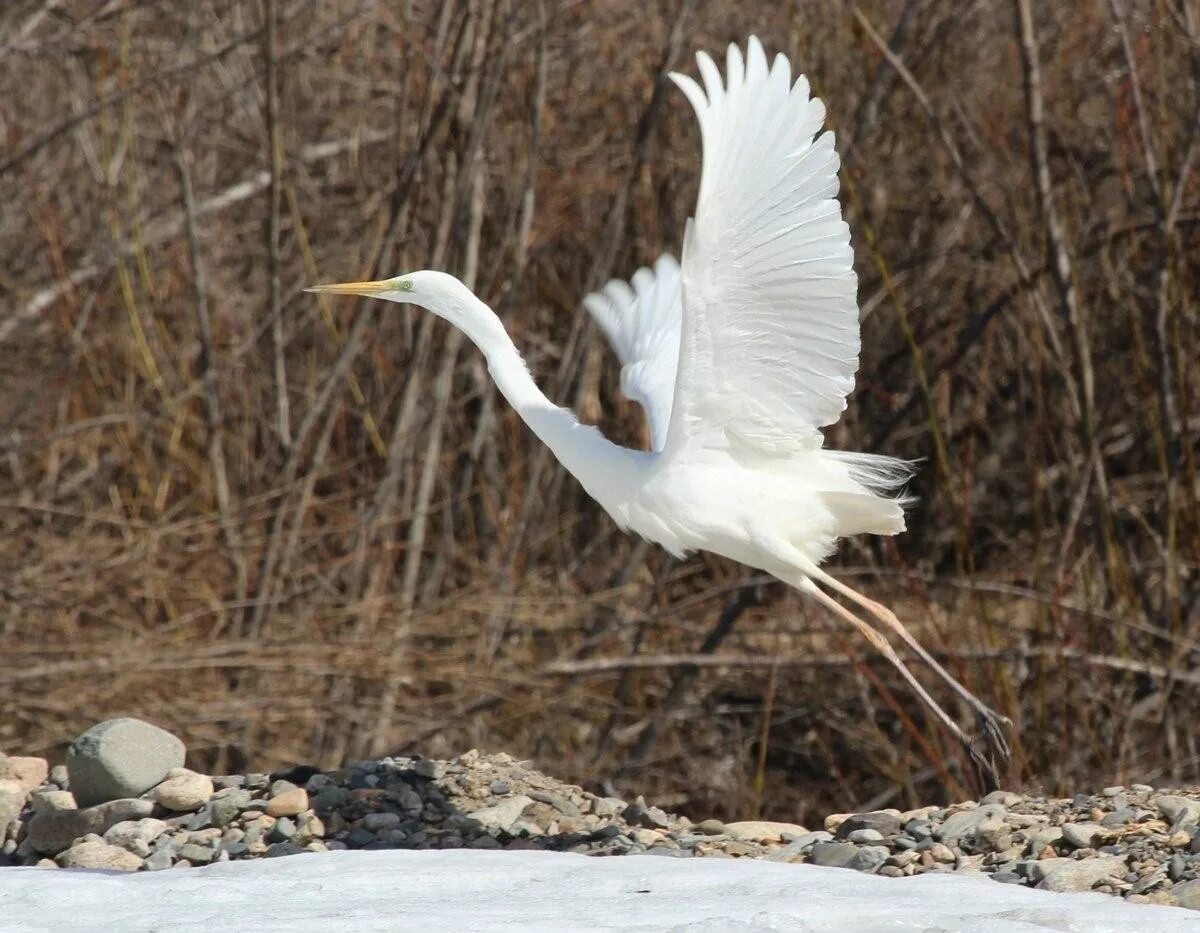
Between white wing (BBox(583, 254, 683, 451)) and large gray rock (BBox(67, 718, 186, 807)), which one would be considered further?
white wing (BBox(583, 254, 683, 451))

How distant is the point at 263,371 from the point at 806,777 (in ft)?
11.5

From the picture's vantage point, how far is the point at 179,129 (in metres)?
8.75

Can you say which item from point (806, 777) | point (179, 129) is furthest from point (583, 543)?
point (179, 129)

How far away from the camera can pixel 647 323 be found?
6.02 metres

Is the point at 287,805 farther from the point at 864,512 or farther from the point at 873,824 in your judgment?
the point at 864,512

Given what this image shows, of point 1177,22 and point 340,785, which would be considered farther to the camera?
point 1177,22

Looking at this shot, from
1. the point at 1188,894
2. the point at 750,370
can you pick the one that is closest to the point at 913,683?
the point at 750,370

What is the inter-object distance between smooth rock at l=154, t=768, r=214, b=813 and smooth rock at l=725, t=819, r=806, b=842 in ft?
4.76

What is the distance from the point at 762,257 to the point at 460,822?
1750 millimetres

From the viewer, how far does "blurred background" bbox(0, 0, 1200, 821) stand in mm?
7625

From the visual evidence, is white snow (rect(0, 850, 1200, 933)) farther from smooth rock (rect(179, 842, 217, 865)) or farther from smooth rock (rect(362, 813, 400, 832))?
smooth rock (rect(362, 813, 400, 832))

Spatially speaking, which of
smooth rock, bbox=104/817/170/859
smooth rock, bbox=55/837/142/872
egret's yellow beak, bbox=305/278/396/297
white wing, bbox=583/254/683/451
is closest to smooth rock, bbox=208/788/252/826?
smooth rock, bbox=104/817/170/859

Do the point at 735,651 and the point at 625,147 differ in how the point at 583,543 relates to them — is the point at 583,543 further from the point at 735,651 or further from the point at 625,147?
the point at 625,147

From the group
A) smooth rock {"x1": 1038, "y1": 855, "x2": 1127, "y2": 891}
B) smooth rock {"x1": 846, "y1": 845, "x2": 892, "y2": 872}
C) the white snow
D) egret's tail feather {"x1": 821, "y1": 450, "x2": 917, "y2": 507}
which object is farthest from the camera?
egret's tail feather {"x1": 821, "y1": 450, "x2": 917, "y2": 507}
